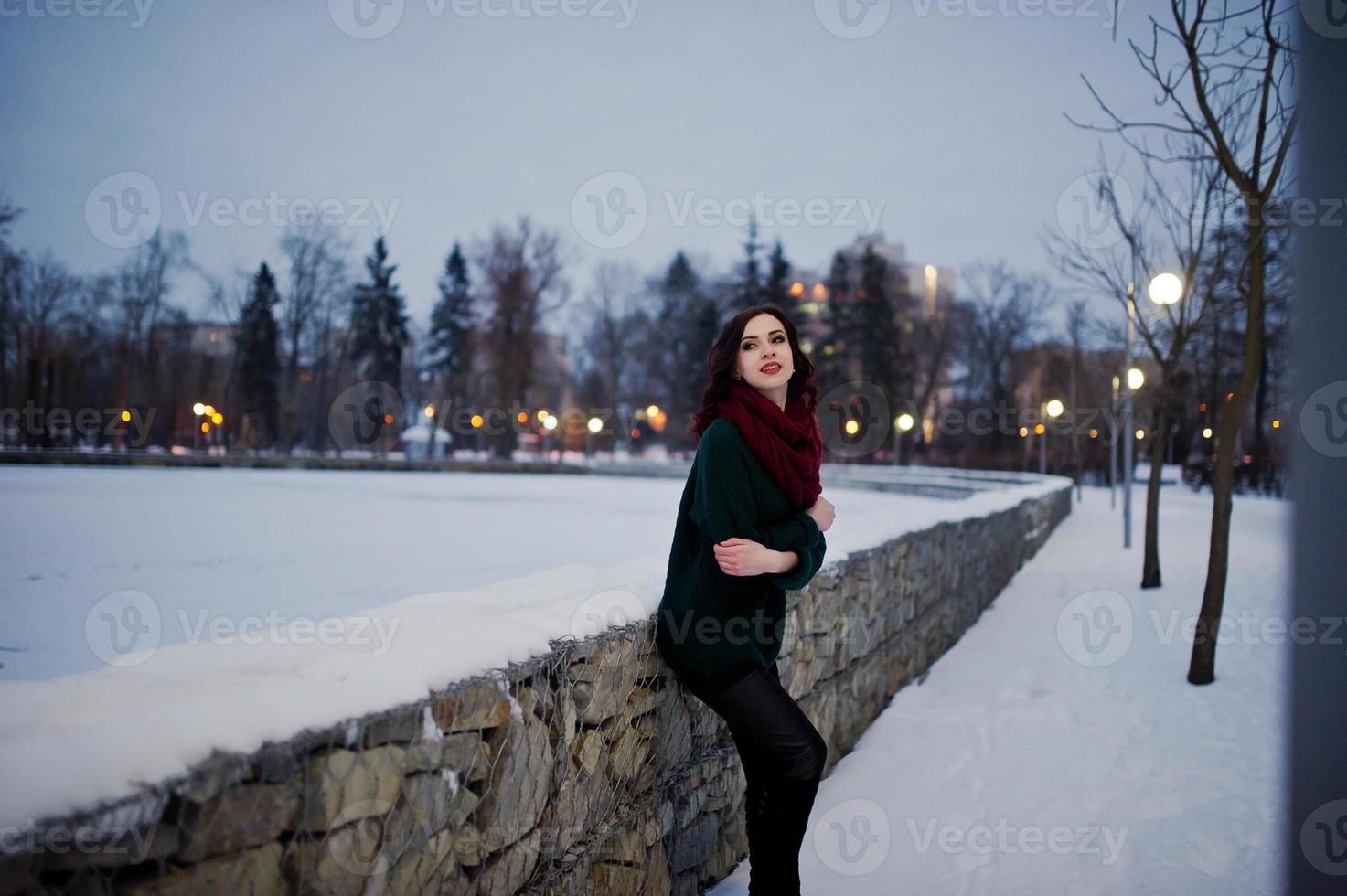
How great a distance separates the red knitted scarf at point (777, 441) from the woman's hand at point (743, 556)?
23 centimetres

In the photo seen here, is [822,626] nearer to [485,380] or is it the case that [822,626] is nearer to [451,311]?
[451,311]

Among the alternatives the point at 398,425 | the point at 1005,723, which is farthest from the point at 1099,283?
the point at 398,425

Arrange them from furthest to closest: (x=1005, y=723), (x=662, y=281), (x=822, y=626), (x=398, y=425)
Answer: (x=398, y=425) < (x=662, y=281) < (x=1005, y=723) < (x=822, y=626)

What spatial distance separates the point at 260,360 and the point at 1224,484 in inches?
1933

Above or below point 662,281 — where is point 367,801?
below

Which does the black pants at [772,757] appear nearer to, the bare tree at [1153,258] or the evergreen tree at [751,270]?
the bare tree at [1153,258]

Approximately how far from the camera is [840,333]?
149 ft

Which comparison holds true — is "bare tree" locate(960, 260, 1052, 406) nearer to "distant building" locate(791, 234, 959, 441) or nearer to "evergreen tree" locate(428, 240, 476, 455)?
"distant building" locate(791, 234, 959, 441)

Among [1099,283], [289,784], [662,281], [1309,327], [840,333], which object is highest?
[662,281]

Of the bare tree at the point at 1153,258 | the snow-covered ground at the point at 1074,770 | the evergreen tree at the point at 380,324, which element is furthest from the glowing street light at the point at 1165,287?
the evergreen tree at the point at 380,324

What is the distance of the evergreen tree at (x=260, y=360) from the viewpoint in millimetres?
41688

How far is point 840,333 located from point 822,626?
1700 inches

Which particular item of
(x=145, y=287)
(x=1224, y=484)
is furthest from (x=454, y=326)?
(x=1224, y=484)

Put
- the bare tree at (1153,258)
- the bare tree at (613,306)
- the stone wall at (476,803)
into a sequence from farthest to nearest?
the bare tree at (613,306) → the bare tree at (1153,258) → the stone wall at (476,803)
